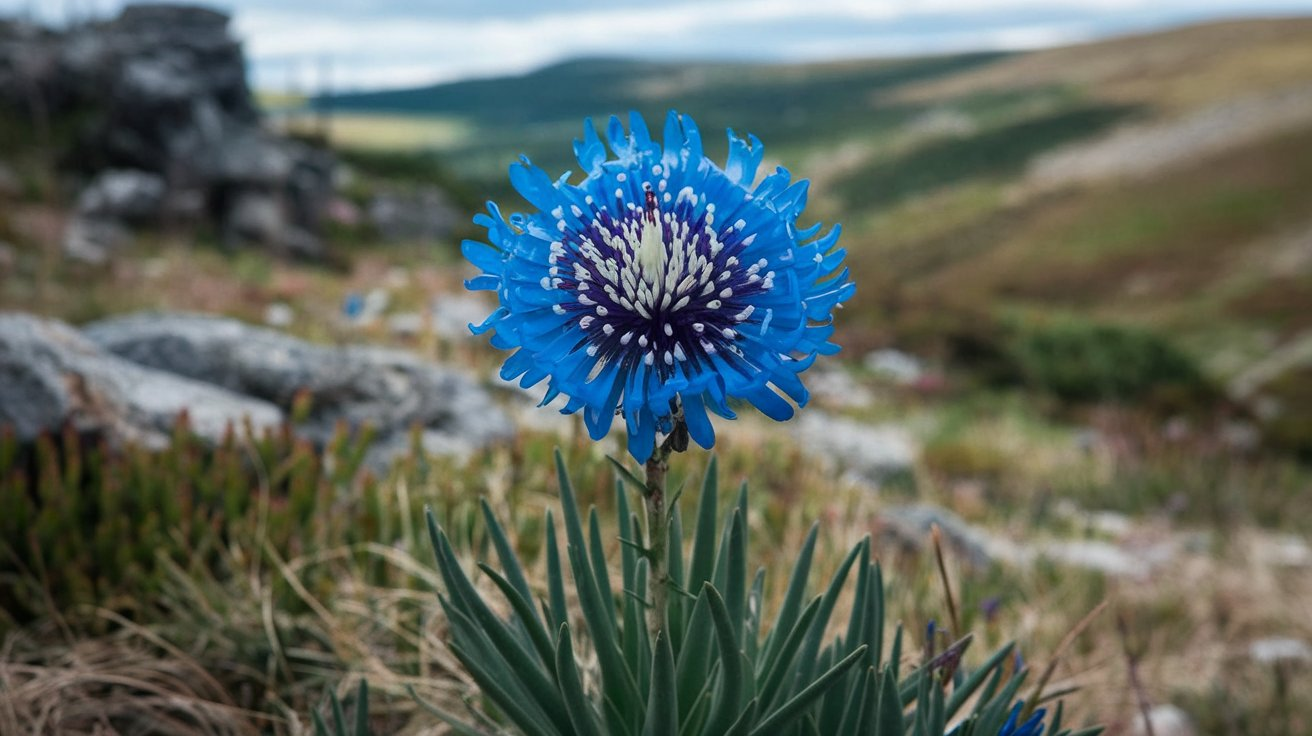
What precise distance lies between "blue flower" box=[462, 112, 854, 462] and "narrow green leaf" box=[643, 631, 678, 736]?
0.39 metres

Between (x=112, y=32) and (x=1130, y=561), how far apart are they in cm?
3320

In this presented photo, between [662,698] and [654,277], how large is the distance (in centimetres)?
73

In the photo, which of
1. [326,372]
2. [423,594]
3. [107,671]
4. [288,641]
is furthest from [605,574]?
[326,372]

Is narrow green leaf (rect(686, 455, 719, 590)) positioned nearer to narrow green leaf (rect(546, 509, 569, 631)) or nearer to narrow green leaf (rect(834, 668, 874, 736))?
narrow green leaf (rect(546, 509, 569, 631))

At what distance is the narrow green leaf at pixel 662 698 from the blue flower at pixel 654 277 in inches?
15.2

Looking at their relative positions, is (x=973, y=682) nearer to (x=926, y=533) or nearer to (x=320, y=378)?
(x=926, y=533)

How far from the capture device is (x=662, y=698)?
1.78m

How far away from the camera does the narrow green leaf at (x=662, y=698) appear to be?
1717 mm

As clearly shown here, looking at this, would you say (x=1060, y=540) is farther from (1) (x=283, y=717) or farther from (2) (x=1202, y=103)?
(2) (x=1202, y=103)

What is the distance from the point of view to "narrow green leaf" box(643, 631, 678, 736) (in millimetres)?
1717

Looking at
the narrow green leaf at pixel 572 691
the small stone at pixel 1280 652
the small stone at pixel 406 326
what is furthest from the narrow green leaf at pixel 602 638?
the small stone at pixel 406 326

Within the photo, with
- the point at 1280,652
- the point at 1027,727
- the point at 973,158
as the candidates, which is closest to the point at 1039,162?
the point at 973,158

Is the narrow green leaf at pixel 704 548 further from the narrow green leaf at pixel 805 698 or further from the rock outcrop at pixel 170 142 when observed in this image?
the rock outcrop at pixel 170 142

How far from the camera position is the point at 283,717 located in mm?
3004
